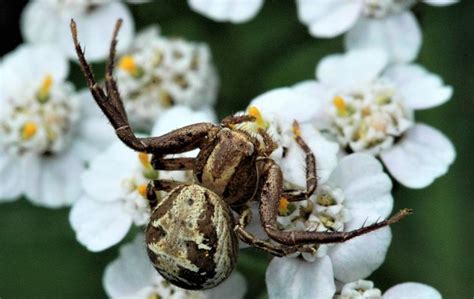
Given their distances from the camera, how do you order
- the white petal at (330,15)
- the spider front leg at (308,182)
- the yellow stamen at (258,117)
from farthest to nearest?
1. the white petal at (330,15)
2. the yellow stamen at (258,117)
3. the spider front leg at (308,182)

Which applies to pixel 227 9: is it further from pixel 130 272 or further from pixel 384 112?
pixel 130 272

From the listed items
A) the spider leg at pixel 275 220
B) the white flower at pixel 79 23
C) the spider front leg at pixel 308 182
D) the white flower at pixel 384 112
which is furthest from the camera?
the white flower at pixel 79 23

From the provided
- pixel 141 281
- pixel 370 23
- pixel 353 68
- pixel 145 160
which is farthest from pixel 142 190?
pixel 370 23

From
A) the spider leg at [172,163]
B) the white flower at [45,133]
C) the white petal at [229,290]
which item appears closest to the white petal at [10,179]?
the white flower at [45,133]

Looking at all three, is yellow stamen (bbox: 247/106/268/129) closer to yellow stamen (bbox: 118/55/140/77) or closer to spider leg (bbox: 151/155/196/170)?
spider leg (bbox: 151/155/196/170)

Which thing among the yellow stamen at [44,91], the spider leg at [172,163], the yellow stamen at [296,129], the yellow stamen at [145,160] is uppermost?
the yellow stamen at [296,129]

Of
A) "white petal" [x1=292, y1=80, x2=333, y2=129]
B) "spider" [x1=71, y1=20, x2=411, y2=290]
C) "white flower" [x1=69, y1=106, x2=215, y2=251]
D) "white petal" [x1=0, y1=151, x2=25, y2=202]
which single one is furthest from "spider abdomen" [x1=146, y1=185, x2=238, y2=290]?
"white petal" [x1=0, y1=151, x2=25, y2=202]

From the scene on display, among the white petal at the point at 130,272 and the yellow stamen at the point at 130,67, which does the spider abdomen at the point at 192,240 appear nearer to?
the white petal at the point at 130,272

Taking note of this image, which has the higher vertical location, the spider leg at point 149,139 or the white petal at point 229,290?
the spider leg at point 149,139

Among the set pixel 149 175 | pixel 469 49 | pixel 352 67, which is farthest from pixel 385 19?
pixel 149 175
